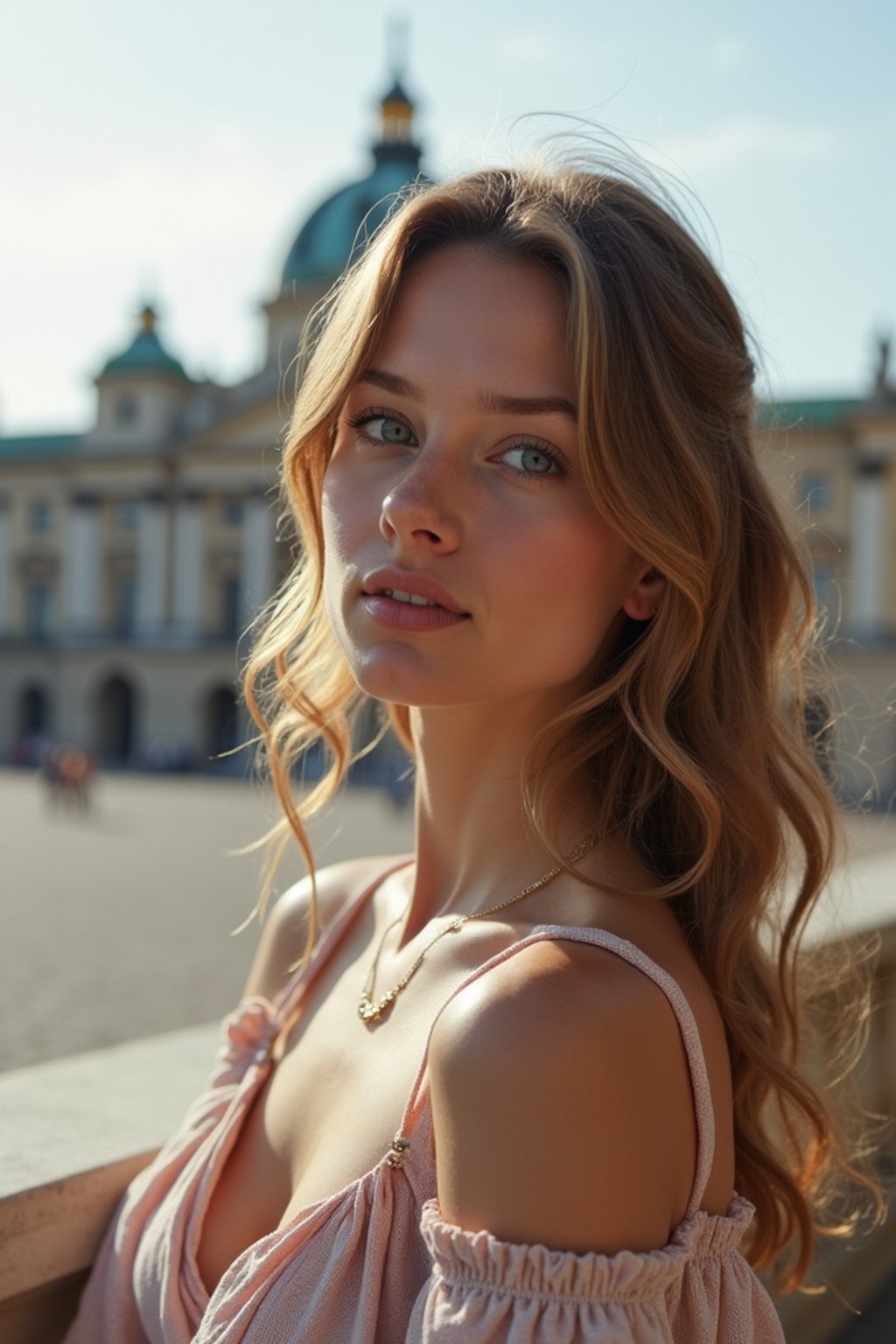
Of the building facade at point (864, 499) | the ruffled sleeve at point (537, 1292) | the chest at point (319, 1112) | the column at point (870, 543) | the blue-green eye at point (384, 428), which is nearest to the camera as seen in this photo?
the ruffled sleeve at point (537, 1292)

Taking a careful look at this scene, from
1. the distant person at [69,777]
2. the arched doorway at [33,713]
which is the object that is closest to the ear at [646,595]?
the distant person at [69,777]

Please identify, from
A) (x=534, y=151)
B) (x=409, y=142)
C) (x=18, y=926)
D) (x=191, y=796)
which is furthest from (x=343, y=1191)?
(x=409, y=142)

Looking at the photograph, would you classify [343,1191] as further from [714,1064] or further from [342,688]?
[342,688]

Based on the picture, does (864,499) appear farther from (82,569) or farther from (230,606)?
(82,569)

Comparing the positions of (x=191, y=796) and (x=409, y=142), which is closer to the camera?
(x=191, y=796)

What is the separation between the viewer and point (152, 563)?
Answer: 4322cm

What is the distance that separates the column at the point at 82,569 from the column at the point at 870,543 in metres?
22.3

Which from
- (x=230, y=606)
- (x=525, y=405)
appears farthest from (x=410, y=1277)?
(x=230, y=606)

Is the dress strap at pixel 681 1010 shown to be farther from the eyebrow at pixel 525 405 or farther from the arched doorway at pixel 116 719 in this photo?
the arched doorway at pixel 116 719

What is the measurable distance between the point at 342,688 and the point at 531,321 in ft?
1.96

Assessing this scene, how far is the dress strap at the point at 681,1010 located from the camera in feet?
3.85

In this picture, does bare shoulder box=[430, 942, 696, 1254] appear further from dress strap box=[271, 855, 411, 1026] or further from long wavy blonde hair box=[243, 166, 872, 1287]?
dress strap box=[271, 855, 411, 1026]

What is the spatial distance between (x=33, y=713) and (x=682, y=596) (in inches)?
1790

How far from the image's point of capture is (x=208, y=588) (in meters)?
43.1
